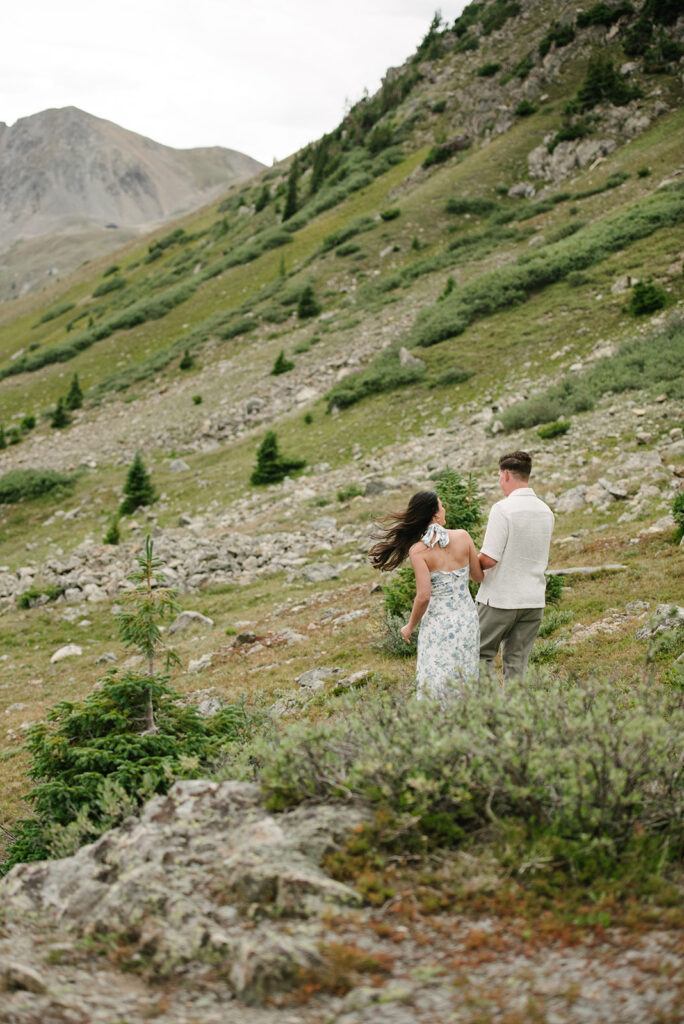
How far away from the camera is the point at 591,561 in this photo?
10078mm

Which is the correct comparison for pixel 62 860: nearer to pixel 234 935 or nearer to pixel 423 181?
pixel 234 935

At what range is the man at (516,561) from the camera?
18.1 ft

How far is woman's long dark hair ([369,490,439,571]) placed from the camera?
5.51m

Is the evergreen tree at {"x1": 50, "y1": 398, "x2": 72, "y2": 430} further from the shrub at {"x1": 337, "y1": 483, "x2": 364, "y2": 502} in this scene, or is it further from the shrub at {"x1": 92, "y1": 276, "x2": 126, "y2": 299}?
the shrub at {"x1": 92, "y1": 276, "x2": 126, "y2": 299}

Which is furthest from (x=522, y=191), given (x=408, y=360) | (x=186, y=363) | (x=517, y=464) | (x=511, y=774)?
(x=511, y=774)

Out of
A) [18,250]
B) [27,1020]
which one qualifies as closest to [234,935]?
[27,1020]

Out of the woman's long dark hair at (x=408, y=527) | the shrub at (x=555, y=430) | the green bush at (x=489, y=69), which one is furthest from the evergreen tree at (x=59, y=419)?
the green bush at (x=489, y=69)

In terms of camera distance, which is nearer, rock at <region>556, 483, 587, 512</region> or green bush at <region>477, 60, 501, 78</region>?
rock at <region>556, 483, 587, 512</region>

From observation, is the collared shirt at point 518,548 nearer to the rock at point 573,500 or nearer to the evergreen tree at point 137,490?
the rock at point 573,500

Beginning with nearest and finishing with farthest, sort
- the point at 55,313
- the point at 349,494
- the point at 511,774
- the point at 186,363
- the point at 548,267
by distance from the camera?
the point at 511,774
the point at 349,494
the point at 548,267
the point at 186,363
the point at 55,313

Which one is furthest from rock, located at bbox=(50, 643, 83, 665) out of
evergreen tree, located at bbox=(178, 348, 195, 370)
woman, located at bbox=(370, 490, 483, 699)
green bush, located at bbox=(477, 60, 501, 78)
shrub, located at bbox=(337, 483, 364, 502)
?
green bush, located at bbox=(477, 60, 501, 78)

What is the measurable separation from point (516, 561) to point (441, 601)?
77 centimetres

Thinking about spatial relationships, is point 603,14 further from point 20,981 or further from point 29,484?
point 20,981

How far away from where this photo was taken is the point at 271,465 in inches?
828
